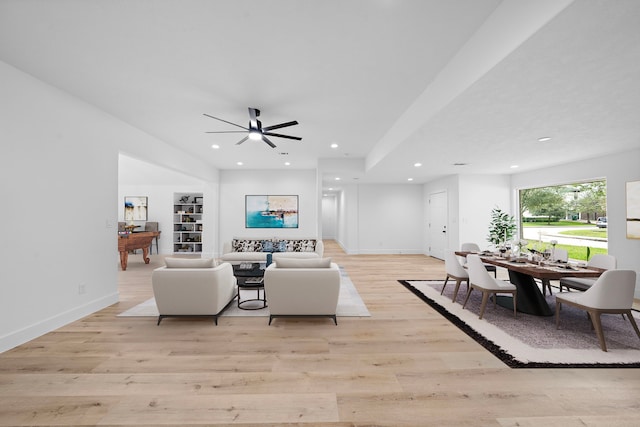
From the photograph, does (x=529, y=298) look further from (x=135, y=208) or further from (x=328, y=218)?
(x=328, y=218)

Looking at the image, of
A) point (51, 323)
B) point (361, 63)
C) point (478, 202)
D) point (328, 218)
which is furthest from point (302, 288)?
point (328, 218)

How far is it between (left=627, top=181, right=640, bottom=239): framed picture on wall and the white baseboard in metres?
7.93

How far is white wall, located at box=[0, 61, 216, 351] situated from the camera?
2703mm

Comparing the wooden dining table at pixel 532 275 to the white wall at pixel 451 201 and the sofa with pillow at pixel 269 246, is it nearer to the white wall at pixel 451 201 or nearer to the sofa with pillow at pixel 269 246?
the white wall at pixel 451 201

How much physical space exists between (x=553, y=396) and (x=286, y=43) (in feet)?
11.1

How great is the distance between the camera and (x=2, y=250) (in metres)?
2.63

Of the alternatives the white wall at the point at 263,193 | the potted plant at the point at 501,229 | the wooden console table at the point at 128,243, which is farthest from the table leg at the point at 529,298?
the wooden console table at the point at 128,243

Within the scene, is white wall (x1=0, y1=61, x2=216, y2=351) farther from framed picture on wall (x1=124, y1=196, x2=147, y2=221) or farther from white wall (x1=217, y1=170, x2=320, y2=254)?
framed picture on wall (x1=124, y1=196, x2=147, y2=221)

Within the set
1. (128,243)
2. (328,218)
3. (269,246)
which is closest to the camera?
(128,243)

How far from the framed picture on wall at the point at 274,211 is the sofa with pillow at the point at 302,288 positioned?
4.84 meters

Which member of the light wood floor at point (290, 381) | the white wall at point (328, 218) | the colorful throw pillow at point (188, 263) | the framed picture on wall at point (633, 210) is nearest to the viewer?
the light wood floor at point (290, 381)

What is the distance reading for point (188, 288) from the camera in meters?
3.21

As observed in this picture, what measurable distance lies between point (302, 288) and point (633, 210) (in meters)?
5.32

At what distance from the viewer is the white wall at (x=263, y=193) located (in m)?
8.18
